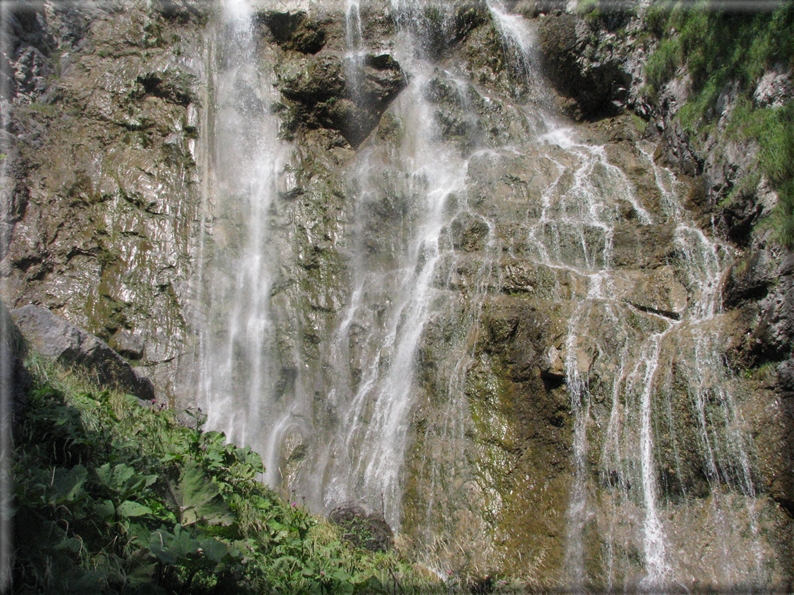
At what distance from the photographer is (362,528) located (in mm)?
5918

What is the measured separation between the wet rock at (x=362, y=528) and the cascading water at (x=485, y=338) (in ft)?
2.42

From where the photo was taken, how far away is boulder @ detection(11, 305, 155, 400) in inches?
247

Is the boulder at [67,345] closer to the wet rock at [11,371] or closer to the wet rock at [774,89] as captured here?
the wet rock at [11,371]

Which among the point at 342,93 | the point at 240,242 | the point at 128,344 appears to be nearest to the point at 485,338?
the point at 240,242

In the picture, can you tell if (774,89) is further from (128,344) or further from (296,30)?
(128,344)

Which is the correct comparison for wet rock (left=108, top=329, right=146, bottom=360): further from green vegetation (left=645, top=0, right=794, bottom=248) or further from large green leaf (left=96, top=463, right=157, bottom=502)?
green vegetation (left=645, top=0, right=794, bottom=248)

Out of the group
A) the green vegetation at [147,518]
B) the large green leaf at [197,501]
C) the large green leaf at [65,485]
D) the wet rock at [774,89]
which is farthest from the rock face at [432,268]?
the large green leaf at [65,485]

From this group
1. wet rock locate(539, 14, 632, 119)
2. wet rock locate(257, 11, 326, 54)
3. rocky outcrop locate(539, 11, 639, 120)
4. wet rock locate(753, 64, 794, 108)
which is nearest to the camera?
wet rock locate(753, 64, 794, 108)

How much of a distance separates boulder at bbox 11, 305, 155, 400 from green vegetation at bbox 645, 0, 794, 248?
8595 millimetres

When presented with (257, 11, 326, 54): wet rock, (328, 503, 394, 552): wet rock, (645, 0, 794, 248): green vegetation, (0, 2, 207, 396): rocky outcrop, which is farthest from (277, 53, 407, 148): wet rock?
(328, 503, 394, 552): wet rock

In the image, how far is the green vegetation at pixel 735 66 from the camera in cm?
705

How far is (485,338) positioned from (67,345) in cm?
535

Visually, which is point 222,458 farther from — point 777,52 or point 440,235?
point 777,52

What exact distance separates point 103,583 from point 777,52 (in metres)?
10.0
